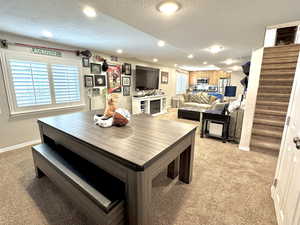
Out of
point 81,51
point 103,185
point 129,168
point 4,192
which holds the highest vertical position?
point 81,51

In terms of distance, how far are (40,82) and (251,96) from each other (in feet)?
13.8

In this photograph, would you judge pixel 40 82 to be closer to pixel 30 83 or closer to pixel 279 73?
pixel 30 83

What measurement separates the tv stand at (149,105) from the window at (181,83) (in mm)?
2679

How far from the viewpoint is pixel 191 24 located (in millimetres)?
2020

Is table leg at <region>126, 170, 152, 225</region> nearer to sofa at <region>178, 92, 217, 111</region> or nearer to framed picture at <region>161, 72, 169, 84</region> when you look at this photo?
sofa at <region>178, 92, 217, 111</region>

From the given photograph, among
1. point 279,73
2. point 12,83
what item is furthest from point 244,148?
point 12,83

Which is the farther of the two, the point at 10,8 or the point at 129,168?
the point at 10,8

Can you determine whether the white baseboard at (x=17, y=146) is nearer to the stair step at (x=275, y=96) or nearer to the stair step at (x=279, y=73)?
the stair step at (x=275, y=96)

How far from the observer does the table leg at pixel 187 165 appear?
175 centimetres

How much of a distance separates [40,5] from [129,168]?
2064 mm

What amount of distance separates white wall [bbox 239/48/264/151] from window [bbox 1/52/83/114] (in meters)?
3.77

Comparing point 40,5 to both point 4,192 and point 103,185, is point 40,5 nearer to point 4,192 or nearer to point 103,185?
point 103,185

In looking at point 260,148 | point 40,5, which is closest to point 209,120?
point 260,148

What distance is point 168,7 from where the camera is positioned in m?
1.52
